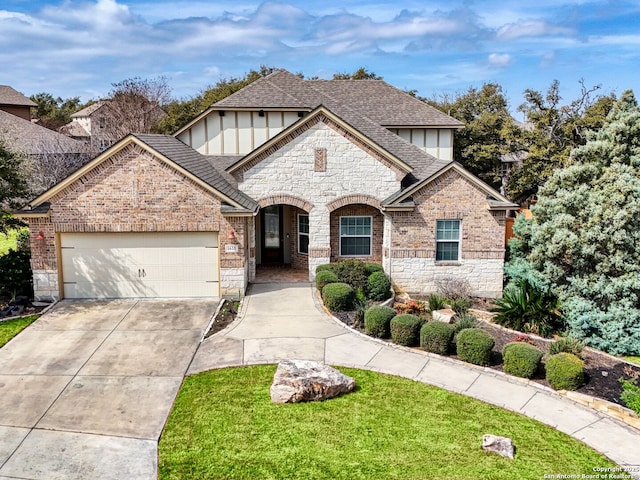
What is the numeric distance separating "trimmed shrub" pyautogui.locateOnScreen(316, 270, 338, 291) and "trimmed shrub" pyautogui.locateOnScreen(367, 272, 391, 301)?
115 centimetres

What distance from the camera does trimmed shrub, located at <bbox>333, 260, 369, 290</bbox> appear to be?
17750mm

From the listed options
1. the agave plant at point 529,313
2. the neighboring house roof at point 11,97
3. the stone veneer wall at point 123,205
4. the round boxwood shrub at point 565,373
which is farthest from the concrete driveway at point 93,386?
the neighboring house roof at point 11,97

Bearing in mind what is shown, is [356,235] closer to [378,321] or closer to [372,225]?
[372,225]

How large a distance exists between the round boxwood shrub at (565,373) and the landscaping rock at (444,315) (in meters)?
4.36

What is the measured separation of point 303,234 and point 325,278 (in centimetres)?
399

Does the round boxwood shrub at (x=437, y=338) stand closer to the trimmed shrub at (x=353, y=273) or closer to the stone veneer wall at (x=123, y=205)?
the trimmed shrub at (x=353, y=273)

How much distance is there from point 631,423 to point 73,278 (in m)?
15.6

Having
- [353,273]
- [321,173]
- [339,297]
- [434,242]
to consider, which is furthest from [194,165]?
[434,242]

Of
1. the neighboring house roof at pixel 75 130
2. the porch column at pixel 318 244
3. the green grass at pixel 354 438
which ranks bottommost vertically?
the green grass at pixel 354 438

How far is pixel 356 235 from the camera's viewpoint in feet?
66.2

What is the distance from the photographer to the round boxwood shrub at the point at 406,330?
531 inches

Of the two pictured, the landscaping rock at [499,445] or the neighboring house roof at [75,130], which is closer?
the landscaping rock at [499,445]

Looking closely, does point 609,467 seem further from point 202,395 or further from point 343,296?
point 343,296

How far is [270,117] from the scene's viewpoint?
23.2 meters
